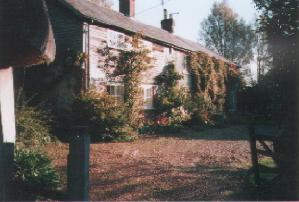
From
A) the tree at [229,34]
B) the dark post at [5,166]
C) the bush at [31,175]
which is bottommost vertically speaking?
the bush at [31,175]

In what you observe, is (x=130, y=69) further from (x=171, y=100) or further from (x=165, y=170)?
(x=165, y=170)

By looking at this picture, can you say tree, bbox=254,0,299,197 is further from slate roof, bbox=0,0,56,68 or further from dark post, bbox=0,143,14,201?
dark post, bbox=0,143,14,201

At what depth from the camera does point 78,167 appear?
10.0 ft

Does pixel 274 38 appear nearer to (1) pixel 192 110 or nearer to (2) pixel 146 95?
(2) pixel 146 95

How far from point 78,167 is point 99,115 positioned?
A: 482 inches

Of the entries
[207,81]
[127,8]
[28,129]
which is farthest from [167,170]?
[207,81]

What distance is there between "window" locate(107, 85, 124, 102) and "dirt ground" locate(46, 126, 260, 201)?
440 centimetres

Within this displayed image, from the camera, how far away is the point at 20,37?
14.4 ft

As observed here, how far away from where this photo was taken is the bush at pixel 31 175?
5.76 meters

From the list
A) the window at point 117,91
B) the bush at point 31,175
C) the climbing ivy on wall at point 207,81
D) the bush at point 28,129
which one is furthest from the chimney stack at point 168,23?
the bush at point 31,175

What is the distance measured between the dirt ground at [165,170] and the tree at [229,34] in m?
39.1

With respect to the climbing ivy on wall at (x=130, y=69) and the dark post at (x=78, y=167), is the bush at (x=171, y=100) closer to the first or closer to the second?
the climbing ivy on wall at (x=130, y=69)

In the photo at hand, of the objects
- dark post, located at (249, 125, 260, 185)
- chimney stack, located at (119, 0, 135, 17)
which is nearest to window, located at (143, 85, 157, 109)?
chimney stack, located at (119, 0, 135, 17)

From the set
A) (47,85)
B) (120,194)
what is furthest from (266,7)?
(47,85)
